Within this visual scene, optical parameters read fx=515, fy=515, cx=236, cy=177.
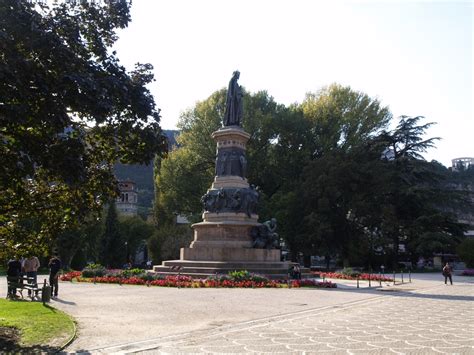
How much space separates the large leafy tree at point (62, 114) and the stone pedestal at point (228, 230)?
1428cm

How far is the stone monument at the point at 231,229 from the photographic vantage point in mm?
25391

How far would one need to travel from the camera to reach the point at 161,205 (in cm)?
5181

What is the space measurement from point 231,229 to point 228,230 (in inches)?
6.7

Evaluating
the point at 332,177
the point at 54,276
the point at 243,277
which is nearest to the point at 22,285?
the point at 54,276

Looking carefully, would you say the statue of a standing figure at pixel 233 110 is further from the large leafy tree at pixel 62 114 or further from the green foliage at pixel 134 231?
the green foliage at pixel 134 231

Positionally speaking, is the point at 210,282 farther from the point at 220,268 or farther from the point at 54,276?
the point at 54,276

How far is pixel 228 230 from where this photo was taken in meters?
27.5

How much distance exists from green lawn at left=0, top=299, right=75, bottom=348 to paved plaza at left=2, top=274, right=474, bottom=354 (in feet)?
1.10

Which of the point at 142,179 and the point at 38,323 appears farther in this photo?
the point at 142,179

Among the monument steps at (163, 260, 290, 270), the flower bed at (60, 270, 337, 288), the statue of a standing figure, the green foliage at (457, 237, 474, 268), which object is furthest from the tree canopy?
the flower bed at (60, 270, 337, 288)

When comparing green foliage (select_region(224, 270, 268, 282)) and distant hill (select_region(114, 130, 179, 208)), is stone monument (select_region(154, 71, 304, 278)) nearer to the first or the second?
green foliage (select_region(224, 270, 268, 282))

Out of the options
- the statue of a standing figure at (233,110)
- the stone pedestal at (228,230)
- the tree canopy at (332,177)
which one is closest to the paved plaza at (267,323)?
the stone pedestal at (228,230)

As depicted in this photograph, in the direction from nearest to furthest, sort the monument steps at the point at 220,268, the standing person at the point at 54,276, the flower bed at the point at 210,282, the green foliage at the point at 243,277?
the standing person at the point at 54,276
the flower bed at the point at 210,282
the green foliage at the point at 243,277
the monument steps at the point at 220,268

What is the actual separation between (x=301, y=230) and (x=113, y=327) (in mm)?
36118
